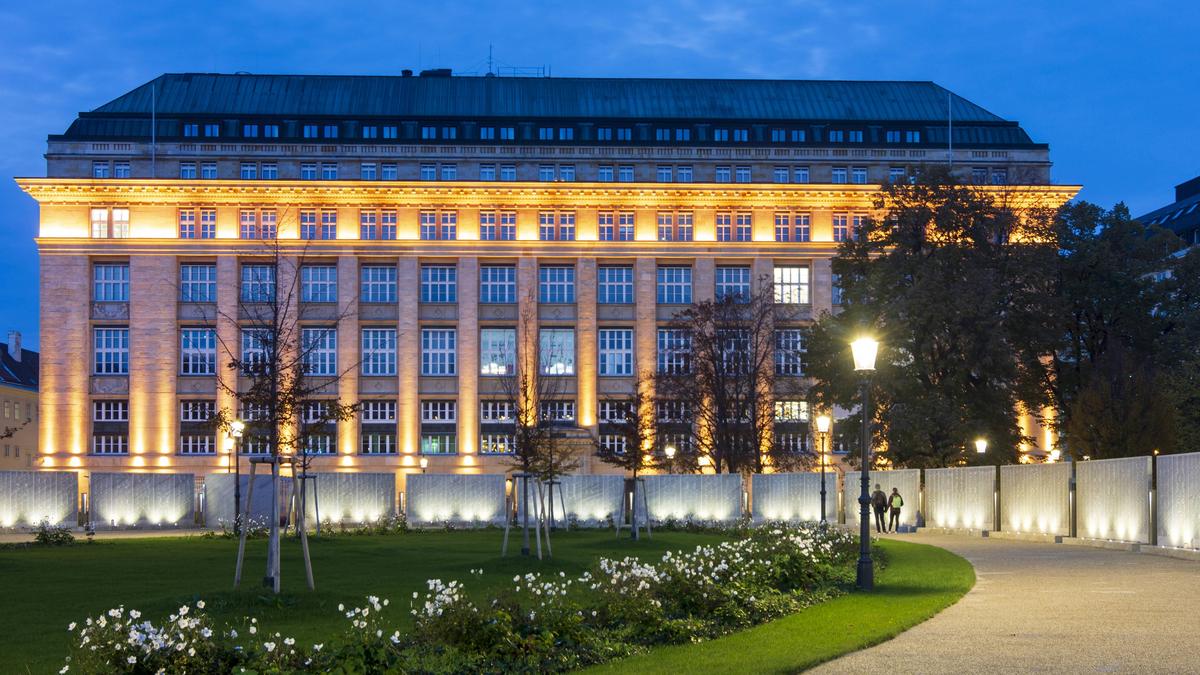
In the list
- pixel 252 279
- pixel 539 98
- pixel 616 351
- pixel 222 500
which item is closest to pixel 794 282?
pixel 616 351

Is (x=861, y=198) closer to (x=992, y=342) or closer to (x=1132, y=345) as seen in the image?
(x=1132, y=345)

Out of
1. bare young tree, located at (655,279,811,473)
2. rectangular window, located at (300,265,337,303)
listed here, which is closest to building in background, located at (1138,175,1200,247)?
bare young tree, located at (655,279,811,473)

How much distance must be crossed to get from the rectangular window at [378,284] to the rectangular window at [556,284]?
983 cm

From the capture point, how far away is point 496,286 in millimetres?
96000

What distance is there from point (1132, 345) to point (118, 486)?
4517cm

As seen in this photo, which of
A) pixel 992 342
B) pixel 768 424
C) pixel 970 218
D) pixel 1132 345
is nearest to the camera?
pixel 992 342

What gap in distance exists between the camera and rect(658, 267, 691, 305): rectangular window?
9688 cm

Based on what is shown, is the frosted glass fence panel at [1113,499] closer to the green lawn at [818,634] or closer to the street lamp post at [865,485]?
the green lawn at [818,634]

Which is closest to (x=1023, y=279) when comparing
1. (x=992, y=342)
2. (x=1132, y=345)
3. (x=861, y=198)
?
(x=992, y=342)

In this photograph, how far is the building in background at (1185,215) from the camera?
102125 millimetres

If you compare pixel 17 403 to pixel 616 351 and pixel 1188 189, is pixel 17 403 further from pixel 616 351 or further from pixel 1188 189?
pixel 1188 189

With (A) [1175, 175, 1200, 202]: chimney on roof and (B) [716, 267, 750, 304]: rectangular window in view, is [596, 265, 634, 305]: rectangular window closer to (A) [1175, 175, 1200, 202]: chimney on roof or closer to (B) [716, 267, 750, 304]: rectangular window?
(B) [716, 267, 750, 304]: rectangular window

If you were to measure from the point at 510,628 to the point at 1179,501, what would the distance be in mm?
21564

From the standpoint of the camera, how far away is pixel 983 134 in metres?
99.3
